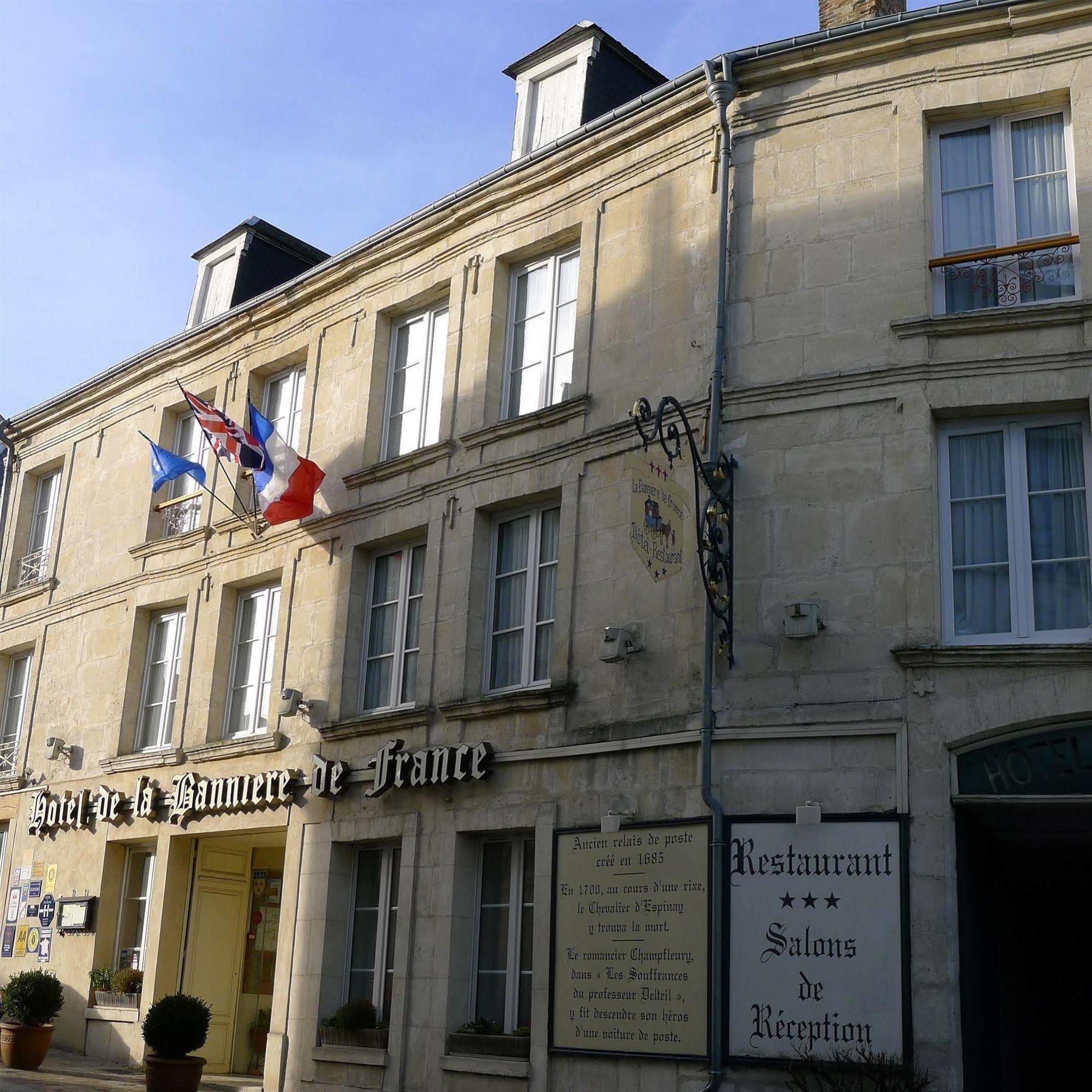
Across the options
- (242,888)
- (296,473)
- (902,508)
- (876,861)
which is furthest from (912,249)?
(242,888)

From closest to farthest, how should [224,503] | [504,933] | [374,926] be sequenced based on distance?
[504,933] < [374,926] < [224,503]

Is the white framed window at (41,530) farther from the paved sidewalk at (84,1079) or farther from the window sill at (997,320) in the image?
the window sill at (997,320)

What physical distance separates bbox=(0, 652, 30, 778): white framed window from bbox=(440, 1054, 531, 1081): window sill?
32.8 feet

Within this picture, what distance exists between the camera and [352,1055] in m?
13.4

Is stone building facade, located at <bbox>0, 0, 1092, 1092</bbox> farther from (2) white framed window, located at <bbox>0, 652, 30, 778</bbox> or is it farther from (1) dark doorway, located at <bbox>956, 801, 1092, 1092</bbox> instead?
→ (2) white framed window, located at <bbox>0, 652, 30, 778</bbox>

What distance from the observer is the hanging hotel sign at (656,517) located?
34.1ft

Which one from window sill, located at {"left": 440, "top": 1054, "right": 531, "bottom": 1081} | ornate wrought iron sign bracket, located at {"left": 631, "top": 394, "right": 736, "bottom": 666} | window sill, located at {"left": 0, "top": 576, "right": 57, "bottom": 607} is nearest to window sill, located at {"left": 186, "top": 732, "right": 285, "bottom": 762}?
window sill, located at {"left": 440, "top": 1054, "right": 531, "bottom": 1081}

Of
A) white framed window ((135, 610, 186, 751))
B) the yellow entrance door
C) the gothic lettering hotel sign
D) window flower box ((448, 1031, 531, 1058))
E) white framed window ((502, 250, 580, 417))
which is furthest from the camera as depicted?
white framed window ((135, 610, 186, 751))

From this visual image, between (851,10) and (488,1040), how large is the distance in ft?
33.1

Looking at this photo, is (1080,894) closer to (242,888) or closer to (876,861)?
(876,861)

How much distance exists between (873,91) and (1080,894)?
746 centimetres

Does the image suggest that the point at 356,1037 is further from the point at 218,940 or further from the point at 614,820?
the point at 218,940

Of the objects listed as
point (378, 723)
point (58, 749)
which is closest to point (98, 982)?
point (58, 749)

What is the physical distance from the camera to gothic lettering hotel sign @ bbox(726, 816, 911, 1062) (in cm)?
1012
